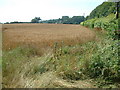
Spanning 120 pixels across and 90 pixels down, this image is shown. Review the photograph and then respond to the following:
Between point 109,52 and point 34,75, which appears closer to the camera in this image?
point 34,75

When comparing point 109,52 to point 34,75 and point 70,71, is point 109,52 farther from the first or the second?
point 34,75

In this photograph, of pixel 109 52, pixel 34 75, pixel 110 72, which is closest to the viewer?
pixel 34 75

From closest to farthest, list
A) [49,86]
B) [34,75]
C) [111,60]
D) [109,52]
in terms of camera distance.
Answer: [49,86] < [34,75] < [111,60] < [109,52]

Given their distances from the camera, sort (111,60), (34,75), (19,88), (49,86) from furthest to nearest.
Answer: (111,60)
(34,75)
(49,86)
(19,88)

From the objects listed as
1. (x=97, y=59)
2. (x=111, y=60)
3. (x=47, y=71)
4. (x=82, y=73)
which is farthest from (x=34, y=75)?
(x=111, y=60)

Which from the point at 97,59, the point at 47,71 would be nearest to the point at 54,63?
the point at 47,71

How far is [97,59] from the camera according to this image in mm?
4699

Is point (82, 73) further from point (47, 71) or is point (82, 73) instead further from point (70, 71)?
point (47, 71)

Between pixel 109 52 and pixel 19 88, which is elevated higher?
pixel 109 52

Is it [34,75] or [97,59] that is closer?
[34,75]

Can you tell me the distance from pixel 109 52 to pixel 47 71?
6.67ft

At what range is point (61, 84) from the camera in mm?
3986

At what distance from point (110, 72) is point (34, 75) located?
74.4 inches

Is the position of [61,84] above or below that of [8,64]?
below
